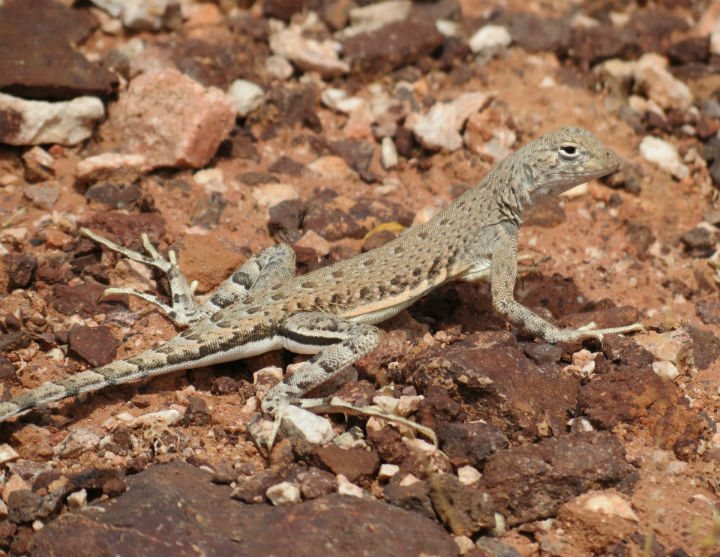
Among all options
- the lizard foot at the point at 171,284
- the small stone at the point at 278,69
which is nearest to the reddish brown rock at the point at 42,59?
the small stone at the point at 278,69

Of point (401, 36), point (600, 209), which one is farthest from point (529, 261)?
point (401, 36)

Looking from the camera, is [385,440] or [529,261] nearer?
[385,440]

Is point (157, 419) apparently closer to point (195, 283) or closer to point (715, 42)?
point (195, 283)

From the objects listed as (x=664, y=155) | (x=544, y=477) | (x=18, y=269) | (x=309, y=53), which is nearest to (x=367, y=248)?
(x=18, y=269)

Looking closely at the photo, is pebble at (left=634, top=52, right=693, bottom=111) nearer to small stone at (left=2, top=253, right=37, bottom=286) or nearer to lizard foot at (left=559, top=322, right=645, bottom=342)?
lizard foot at (left=559, top=322, right=645, bottom=342)

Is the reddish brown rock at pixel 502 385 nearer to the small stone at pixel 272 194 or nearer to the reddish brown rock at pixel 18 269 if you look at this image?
the small stone at pixel 272 194

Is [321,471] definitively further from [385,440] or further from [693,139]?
[693,139]
